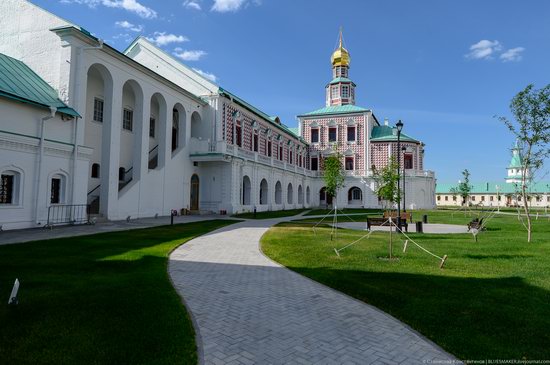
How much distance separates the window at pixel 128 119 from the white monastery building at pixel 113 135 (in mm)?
69

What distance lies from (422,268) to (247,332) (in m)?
5.55

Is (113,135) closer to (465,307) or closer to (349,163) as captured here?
(465,307)

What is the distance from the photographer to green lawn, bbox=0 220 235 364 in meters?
3.75

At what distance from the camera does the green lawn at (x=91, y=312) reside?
3746 mm

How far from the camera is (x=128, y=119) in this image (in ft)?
77.8

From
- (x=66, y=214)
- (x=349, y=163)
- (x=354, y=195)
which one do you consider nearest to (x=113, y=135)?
(x=66, y=214)

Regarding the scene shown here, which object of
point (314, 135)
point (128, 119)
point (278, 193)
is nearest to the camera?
point (128, 119)

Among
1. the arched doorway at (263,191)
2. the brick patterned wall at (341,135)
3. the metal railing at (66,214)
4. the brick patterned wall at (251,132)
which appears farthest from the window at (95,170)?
the brick patterned wall at (341,135)

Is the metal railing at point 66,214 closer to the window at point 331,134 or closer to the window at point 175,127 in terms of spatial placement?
the window at point 175,127

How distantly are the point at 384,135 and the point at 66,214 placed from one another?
145 ft

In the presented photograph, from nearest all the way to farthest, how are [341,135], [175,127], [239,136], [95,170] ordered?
[95,170], [175,127], [239,136], [341,135]

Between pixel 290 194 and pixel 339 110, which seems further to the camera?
pixel 339 110

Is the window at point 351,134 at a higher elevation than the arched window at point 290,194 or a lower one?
higher

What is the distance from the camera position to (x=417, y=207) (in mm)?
48812
